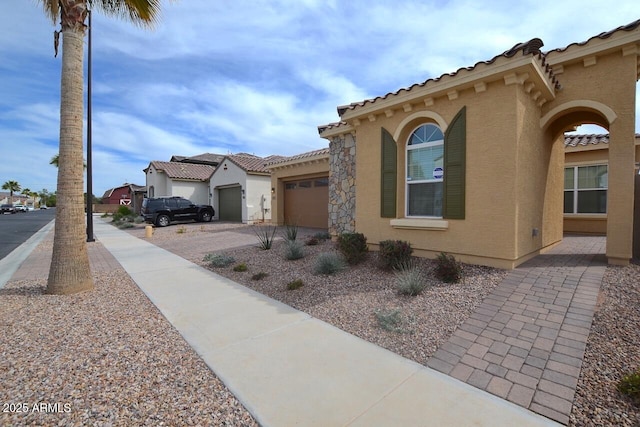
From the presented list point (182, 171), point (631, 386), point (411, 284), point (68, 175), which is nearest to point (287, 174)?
point (68, 175)

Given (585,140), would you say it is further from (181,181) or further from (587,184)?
(181,181)

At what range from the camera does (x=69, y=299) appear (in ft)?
17.5

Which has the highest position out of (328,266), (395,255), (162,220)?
(162,220)

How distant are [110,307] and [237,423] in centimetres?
375

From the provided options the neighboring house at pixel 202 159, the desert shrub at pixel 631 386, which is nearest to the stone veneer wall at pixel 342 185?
the desert shrub at pixel 631 386

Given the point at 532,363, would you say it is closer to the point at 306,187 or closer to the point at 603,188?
the point at 603,188

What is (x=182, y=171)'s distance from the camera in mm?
25672

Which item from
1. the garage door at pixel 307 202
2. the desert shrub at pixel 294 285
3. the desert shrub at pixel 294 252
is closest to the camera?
the desert shrub at pixel 294 285

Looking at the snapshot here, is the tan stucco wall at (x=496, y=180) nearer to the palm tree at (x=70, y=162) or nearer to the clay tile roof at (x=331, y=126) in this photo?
the clay tile roof at (x=331, y=126)

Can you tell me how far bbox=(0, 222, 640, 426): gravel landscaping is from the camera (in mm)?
2596

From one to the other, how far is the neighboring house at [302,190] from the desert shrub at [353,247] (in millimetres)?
7033

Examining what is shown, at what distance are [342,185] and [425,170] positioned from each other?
3296 millimetres

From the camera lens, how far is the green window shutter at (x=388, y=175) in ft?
25.1

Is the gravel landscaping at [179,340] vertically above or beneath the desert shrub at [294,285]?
beneath
